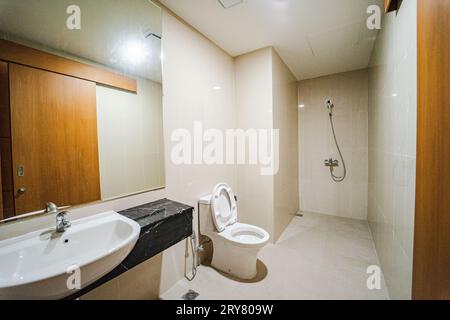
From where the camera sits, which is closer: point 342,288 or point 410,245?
point 410,245

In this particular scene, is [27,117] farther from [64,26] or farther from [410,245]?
[410,245]

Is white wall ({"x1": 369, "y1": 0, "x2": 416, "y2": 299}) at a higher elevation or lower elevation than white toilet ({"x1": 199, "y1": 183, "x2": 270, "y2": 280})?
higher

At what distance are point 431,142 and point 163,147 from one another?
1535 mm

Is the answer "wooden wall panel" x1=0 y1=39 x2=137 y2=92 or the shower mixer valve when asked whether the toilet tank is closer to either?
"wooden wall panel" x1=0 y1=39 x2=137 y2=92

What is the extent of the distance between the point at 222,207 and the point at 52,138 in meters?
1.41

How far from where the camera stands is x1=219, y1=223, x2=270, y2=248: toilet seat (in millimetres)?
1612

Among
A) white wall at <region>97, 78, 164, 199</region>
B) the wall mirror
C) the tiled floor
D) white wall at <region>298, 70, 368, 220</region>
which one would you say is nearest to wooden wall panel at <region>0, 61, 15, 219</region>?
the wall mirror

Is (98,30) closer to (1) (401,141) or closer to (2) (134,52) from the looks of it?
(2) (134,52)

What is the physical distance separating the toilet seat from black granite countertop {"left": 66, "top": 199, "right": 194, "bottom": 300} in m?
0.45

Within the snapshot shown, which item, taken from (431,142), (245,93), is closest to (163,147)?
(245,93)

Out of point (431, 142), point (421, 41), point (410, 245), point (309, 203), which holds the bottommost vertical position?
point (309, 203)

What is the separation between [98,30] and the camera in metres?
1.19

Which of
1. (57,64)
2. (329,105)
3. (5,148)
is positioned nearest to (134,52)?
(57,64)

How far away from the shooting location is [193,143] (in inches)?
69.4
